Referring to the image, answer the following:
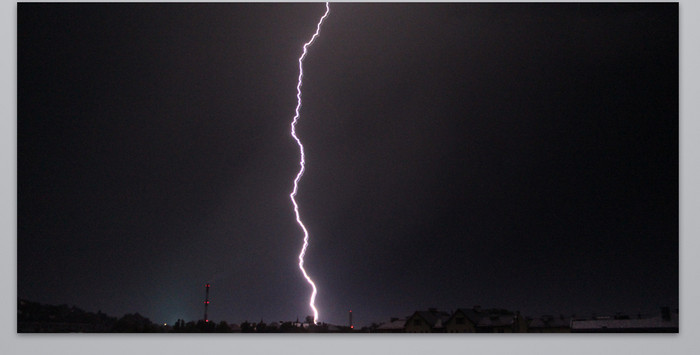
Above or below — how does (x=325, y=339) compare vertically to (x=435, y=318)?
below

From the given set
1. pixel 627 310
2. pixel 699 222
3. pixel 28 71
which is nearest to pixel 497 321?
pixel 627 310

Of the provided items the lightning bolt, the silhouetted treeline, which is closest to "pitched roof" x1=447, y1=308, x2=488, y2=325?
the silhouetted treeline

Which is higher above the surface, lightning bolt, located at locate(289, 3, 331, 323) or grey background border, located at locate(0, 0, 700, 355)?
lightning bolt, located at locate(289, 3, 331, 323)

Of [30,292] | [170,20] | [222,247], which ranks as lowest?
[30,292]

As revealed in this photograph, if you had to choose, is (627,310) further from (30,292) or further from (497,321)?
(30,292)

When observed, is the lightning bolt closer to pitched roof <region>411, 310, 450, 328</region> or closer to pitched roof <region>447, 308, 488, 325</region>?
pitched roof <region>411, 310, 450, 328</region>

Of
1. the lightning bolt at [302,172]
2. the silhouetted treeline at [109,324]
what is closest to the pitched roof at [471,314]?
the silhouetted treeline at [109,324]

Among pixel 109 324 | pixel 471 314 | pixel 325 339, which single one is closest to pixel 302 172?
pixel 325 339

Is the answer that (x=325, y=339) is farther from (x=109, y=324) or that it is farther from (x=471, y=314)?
(x=109, y=324)
